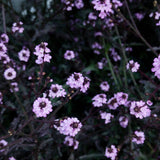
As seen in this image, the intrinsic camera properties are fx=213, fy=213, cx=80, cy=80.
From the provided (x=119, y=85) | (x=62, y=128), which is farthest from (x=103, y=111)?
(x=62, y=128)

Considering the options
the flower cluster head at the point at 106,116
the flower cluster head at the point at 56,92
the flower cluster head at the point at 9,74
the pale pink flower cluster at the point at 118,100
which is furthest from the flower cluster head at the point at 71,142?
the flower cluster head at the point at 9,74

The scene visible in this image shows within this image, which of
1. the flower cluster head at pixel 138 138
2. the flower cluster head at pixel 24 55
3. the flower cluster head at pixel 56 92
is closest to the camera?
the flower cluster head at pixel 56 92

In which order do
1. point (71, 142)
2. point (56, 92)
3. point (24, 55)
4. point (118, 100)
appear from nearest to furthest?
point (56, 92)
point (118, 100)
point (71, 142)
point (24, 55)

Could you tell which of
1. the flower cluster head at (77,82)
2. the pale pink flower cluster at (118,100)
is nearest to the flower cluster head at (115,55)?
the pale pink flower cluster at (118,100)

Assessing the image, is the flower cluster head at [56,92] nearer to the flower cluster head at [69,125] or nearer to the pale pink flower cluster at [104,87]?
the flower cluster head at [69,125]

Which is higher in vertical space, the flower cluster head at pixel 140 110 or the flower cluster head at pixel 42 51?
the flower cluster head at pixel 42 51

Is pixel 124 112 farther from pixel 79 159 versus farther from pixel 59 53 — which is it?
pixel 59 53

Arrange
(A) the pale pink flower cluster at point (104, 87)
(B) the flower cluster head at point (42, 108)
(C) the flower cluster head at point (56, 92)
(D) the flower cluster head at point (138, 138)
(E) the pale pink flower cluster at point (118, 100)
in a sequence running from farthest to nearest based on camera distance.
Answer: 1. (A) the pale pink flower cluster at point (104, 87)
2. (E) the pale pink flower cluster at point (118, 100)
3. (D) the flower cluster head at point (138, 138)
4. (C) the flower cluster head at point (56, 92)
5. (B) the flower cluster head at point (42, 108)

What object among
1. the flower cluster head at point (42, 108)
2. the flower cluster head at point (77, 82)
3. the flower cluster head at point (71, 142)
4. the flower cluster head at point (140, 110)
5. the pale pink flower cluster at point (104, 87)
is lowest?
the flower cluster head at point (71, 142)

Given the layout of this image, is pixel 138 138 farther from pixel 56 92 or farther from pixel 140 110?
pixel 56 92

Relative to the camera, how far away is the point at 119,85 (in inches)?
107

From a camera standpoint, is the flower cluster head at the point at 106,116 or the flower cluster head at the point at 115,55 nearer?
the flower cluster head at the point at 106,116

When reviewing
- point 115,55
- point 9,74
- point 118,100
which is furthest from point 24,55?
point 115,55

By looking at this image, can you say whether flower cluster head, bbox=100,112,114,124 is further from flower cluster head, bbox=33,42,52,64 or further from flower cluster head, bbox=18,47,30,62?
flower cluster head, bbox=18,47,30,62
